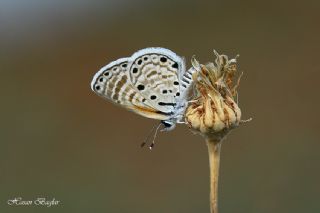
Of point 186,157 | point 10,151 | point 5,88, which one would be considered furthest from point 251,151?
point 5,88

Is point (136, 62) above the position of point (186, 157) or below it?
above

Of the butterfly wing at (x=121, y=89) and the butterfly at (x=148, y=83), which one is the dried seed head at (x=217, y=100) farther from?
the butterfly wing at (x=121, y=89)

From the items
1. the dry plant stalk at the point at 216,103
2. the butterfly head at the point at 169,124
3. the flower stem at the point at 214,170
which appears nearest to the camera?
the flower stem at the point at 214,170

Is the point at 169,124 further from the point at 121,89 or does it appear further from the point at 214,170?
the point at 214,170

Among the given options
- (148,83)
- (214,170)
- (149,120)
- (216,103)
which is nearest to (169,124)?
(148,83)

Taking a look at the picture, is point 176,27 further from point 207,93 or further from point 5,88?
point 207,93

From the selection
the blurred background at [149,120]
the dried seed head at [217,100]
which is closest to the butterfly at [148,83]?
the dried seed head at [217,100]
